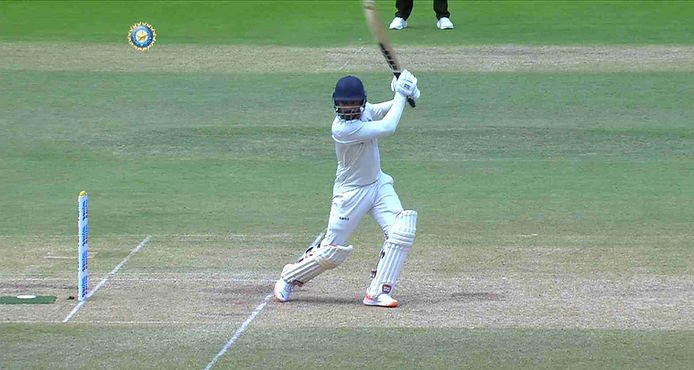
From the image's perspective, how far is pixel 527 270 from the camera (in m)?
11.6

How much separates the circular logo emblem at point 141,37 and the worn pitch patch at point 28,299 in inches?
487

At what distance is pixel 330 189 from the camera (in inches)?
594

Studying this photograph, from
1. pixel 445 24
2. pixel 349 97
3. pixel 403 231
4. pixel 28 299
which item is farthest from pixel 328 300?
pixel 445 24

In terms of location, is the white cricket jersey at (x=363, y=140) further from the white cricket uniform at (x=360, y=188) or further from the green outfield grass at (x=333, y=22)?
the green outfield grass at (x=333, y=22)

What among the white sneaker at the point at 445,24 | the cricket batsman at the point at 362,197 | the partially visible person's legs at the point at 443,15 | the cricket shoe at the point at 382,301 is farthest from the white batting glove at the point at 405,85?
the white sneaker at the point at 445,24

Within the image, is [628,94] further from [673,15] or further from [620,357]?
[620,357]

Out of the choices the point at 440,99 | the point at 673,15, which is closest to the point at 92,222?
the point at 440,99

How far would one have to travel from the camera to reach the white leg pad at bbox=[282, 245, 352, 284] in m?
10.6

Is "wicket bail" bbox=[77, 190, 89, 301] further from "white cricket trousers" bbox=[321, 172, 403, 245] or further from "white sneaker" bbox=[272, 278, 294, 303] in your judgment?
"white cricket trousers" bbox=[321, 172, 403, 245]

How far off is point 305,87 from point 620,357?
11.5m

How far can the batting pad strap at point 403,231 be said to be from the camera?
10.4 metres

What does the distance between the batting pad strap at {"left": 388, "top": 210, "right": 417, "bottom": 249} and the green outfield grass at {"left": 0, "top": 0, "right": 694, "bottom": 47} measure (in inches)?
484

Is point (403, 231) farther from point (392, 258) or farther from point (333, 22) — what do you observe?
point (333, 22)

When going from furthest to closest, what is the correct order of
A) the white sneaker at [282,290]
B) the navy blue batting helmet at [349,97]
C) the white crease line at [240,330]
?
the white sneaker at [282,290]
the navy blue batting helmet at [349,97]
the white crease line at [240,330]
